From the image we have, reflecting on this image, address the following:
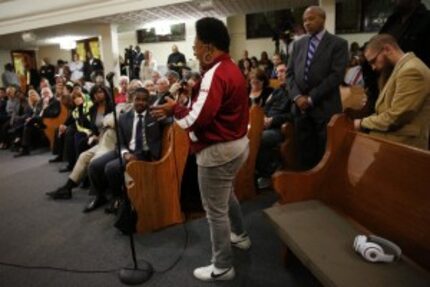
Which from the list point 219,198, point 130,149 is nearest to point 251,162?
point 130,149

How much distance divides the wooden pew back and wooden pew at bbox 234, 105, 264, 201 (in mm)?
954

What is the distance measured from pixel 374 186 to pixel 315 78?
43.2 inches

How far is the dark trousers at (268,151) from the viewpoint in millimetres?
3430

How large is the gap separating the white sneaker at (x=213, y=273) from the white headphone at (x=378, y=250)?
2.55 feet

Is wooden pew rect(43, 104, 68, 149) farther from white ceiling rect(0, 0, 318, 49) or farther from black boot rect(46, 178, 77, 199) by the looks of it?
black boot rect(46, 178, 77, 199)

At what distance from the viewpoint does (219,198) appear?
1846 mm

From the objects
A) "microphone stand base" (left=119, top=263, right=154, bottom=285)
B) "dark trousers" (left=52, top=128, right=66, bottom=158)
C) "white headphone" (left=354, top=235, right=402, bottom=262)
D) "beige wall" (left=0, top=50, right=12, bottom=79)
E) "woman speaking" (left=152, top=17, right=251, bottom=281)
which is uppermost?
"beige wall" (left=0, top=50, right=12, bottom=79)

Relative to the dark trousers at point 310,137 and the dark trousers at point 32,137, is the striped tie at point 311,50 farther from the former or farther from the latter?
the dark trousers at point 32,137

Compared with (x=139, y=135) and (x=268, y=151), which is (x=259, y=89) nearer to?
(x=268, y=151)

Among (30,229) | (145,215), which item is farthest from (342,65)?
(30,229)

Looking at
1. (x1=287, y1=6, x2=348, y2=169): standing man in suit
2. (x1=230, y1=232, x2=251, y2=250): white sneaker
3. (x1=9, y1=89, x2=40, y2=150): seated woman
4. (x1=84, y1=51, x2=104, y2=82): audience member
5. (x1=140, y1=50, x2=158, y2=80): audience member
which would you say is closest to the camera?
(x1=230, y1=232, x2=251, y2=250): white sneaker

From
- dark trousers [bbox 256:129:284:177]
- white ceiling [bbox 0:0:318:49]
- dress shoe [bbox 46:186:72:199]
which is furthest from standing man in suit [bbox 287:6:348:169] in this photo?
white ceiling [bbox 0:0:318:49]

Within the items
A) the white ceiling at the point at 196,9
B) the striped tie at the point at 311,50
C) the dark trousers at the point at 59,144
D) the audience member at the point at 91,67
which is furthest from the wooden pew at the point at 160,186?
the audience member at the point at 91,67

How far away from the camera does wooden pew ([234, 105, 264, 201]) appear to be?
289 centimetres
